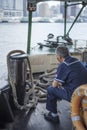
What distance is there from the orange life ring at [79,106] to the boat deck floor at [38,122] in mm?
598

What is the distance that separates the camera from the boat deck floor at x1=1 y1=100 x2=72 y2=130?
14.8ft

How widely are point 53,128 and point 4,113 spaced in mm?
761

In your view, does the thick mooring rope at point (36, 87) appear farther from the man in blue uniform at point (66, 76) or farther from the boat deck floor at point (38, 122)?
the man in blue uniform at point (66, 76)

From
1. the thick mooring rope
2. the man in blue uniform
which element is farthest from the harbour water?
the man in blue uniform

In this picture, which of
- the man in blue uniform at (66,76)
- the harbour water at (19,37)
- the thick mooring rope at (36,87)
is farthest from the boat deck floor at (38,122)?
the harbour water at (19,37)

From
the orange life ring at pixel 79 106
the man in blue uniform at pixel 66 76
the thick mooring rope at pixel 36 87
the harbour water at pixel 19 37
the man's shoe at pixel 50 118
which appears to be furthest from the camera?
the harbour water at pixel 19 37

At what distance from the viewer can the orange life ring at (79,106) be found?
379 cm

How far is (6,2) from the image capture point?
1280cm

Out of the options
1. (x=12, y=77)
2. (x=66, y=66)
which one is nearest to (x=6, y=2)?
(x=12, y=77)

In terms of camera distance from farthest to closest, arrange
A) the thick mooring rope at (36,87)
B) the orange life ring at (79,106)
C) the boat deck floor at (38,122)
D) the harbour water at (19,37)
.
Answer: the harbour water at (19,37) → the thick mooring rope at (36,87) → the boat deck floor at (38,122) → the orange life ring at (79,106)

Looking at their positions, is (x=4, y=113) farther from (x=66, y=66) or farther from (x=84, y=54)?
(x=84, y=54)

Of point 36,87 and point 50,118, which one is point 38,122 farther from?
point 36,87

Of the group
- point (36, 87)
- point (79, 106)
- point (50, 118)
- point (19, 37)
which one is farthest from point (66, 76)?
point (19, 37)

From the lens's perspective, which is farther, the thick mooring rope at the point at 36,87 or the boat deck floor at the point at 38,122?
the thick mooring rope at the point at 36,87
